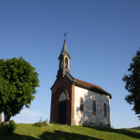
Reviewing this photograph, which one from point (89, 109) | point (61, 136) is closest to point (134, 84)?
point (89, 109)

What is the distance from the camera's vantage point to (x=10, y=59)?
2339cm

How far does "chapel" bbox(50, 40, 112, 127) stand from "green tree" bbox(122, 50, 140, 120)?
7.20 meters

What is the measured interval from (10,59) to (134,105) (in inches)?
835

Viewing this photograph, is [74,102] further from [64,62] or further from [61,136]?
[61,136]

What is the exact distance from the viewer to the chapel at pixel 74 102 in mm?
29828

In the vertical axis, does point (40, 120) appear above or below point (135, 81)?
below

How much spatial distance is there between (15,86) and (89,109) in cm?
1614

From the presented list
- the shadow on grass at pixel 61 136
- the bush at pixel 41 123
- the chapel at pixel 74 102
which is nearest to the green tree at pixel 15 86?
the bush at pixel 41 123

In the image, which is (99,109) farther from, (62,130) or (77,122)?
(62,130)

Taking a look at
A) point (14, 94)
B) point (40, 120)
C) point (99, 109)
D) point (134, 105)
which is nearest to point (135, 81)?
point (134, 105)

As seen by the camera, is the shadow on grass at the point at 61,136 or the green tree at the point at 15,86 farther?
the green tree at the point at 15,86

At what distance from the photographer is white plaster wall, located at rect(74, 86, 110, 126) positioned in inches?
1182

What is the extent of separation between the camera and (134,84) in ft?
95.5

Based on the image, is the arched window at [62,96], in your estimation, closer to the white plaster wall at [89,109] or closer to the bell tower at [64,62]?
the white plaster wall at [89,109]
